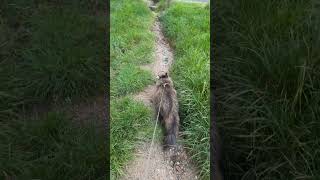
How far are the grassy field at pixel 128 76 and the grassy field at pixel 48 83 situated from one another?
0.53 feet

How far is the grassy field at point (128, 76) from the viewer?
2656 mm

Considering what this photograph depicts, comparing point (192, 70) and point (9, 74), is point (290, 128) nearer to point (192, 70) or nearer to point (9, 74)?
point (192, 70)

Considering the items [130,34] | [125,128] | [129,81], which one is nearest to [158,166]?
[125,128]

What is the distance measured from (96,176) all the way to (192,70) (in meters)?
1.36

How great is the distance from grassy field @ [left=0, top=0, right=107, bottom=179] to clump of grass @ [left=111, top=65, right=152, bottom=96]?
196mm

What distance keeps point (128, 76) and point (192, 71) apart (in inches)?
21.2

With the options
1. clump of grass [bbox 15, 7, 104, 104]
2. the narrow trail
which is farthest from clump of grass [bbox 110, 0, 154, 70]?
the narrow trail

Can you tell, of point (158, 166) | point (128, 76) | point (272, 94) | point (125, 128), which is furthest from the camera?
point (128, 76)

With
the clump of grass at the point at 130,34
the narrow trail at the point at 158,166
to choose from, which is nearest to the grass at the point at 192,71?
the narrow trail at the point at 158,166

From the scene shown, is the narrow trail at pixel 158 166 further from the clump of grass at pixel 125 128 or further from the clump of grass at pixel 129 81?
the clump of grass at pixel 129 81

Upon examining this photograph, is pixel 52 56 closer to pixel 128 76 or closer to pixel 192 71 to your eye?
pixel 128 76

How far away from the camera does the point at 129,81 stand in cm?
340

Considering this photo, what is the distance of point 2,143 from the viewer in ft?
8.04

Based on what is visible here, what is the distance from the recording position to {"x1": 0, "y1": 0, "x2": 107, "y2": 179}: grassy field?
2.35 meters
